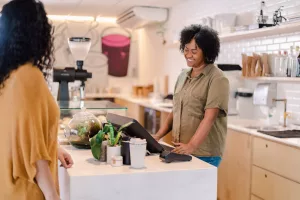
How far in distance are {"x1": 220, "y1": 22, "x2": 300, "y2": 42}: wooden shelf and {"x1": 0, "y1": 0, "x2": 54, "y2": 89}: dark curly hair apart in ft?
8.09

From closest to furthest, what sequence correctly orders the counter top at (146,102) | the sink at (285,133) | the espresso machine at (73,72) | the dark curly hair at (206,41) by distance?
the dark curly hair at (206,41)
the sink at (285,133)
the espresso machine at (73,72)
the counter top at (146,102)

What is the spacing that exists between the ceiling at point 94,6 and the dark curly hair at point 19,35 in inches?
192

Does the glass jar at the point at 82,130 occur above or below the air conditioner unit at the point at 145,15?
below

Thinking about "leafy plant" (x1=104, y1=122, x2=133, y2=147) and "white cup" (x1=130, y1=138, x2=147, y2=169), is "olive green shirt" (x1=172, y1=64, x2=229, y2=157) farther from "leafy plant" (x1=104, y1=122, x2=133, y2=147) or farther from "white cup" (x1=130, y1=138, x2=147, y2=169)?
"white cup" (x1=130, y1=138, x2=147, y2=169)

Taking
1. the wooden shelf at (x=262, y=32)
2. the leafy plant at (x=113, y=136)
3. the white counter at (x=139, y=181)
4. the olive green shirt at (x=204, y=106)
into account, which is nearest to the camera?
the white counter at (x=139, y=181)

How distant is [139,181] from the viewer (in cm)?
205

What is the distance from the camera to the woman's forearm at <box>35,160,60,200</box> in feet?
5.49

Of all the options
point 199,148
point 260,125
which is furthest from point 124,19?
point 199,148

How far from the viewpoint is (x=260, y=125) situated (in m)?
4.04

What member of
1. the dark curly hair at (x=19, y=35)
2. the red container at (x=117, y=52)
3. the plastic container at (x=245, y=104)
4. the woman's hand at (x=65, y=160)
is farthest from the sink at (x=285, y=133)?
the red container at (x=117, y=52)

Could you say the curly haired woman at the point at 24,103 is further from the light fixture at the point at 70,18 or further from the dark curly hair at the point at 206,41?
the light fixture at the point at 70,18

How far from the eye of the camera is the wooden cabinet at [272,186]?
10.4 ft

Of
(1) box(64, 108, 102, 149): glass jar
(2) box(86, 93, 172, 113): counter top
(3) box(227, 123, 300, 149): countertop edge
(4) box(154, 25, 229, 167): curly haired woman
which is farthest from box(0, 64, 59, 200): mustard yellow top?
(2) box(86, 93, 172, 113): counter top

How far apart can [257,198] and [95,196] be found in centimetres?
200
